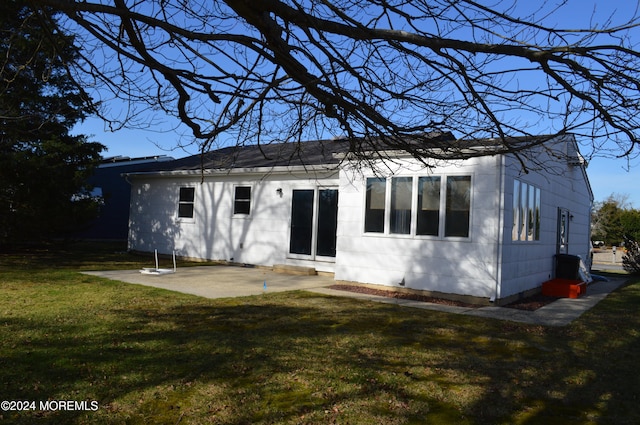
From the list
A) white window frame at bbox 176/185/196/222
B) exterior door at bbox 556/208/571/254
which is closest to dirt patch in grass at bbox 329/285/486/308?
exterior door at bbox 556/208/571/254

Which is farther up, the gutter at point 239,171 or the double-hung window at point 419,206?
the gutter at point 239,171

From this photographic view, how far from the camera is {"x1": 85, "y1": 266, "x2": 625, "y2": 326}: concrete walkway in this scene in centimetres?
898

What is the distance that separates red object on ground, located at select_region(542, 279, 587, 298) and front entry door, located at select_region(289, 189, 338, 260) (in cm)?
545

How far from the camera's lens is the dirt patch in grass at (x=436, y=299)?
389 inches

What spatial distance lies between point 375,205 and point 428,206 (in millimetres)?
1325

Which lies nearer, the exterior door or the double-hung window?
the double-hung window

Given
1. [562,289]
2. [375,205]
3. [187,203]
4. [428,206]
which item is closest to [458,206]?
[428,206]

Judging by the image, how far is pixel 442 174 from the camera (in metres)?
10.3

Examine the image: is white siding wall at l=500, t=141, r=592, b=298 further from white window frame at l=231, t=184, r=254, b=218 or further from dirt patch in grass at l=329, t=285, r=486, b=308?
white window frame at l=231, t=184, r=254, b=218

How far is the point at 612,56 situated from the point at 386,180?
7697mm

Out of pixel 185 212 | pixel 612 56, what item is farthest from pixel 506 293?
pixel 185 212

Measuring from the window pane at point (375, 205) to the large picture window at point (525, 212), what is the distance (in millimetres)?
2789

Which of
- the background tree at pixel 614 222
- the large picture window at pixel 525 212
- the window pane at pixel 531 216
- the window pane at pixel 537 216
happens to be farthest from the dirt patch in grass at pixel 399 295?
the background tree at pixel 614 222

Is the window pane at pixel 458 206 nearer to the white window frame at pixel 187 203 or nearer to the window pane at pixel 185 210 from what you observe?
the white window frame at pixel 187 203
